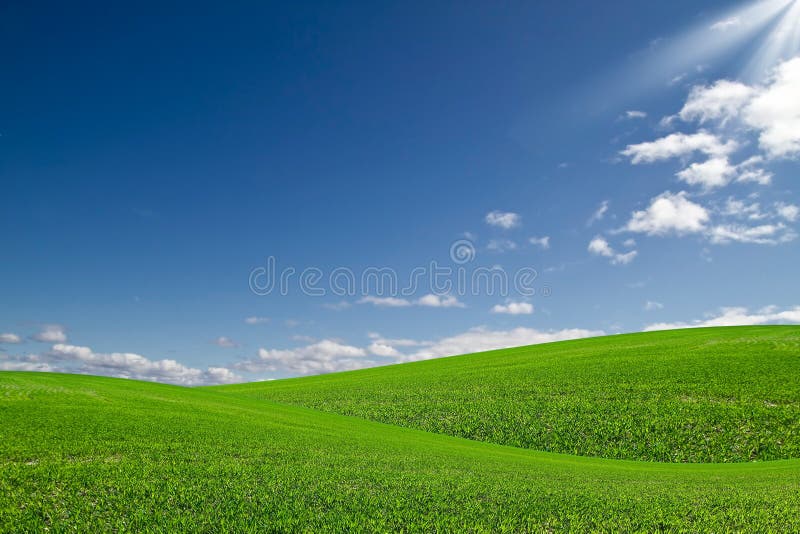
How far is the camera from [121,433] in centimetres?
1584

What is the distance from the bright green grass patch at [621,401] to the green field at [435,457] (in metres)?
0.14

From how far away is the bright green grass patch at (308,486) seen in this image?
28.7 feet

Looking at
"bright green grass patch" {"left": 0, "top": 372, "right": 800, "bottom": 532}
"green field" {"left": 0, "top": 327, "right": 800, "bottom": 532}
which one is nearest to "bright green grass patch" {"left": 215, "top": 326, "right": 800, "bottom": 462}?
"green field" {"left": 0, "top": 327, "right": 800, "bottom": 532}

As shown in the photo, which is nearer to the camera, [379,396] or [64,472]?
[64,472]

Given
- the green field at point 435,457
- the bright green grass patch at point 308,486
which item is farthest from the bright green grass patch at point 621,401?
the bright green grass patch at point 308,486

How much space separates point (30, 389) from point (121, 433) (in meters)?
11.6

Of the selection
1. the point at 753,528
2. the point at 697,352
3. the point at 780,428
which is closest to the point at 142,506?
the point at 753,528

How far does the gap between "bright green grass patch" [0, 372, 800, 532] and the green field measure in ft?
0.19

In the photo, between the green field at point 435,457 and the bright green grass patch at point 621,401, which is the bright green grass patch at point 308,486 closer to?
the green field at point 435,457

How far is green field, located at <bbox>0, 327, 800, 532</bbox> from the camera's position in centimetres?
917

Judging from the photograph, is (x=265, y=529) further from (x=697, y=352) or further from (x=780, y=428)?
(x=697, y=352)

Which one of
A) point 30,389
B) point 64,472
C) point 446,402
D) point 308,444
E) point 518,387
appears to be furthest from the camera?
point 518,387

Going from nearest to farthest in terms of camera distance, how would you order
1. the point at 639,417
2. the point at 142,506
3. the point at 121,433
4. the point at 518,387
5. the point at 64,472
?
1. the point at 142,506
2. the point at 64,472
3. the point at 121,433
4. the point at 639,417
5. the point at 518,387

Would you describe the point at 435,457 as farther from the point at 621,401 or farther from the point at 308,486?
the point at 621,401
